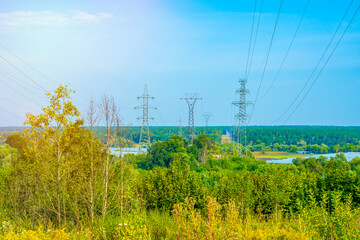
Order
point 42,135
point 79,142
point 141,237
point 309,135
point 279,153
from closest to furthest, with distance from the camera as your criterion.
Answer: point 141,237 → point 42,135 → point 79,142 → point 279,153 → point 309,135

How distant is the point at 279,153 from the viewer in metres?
79.6

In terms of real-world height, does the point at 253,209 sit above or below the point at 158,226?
below

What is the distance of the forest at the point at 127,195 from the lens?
652cm

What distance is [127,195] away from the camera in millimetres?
13578

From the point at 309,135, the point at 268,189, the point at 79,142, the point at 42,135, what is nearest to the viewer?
the point at 42,135

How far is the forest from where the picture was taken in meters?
6.52

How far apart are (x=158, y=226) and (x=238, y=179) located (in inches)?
312

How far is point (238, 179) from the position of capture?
51.0 feet

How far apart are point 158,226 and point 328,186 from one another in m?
10.6

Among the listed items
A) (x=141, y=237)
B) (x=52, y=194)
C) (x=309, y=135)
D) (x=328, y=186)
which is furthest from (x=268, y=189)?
(x=309, y=135)

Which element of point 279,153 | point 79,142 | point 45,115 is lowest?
point 279,153

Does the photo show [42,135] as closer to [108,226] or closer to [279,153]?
[108,226]

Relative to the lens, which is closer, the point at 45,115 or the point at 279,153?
the point at 45,115

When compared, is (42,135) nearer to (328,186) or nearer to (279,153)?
(328,186)
